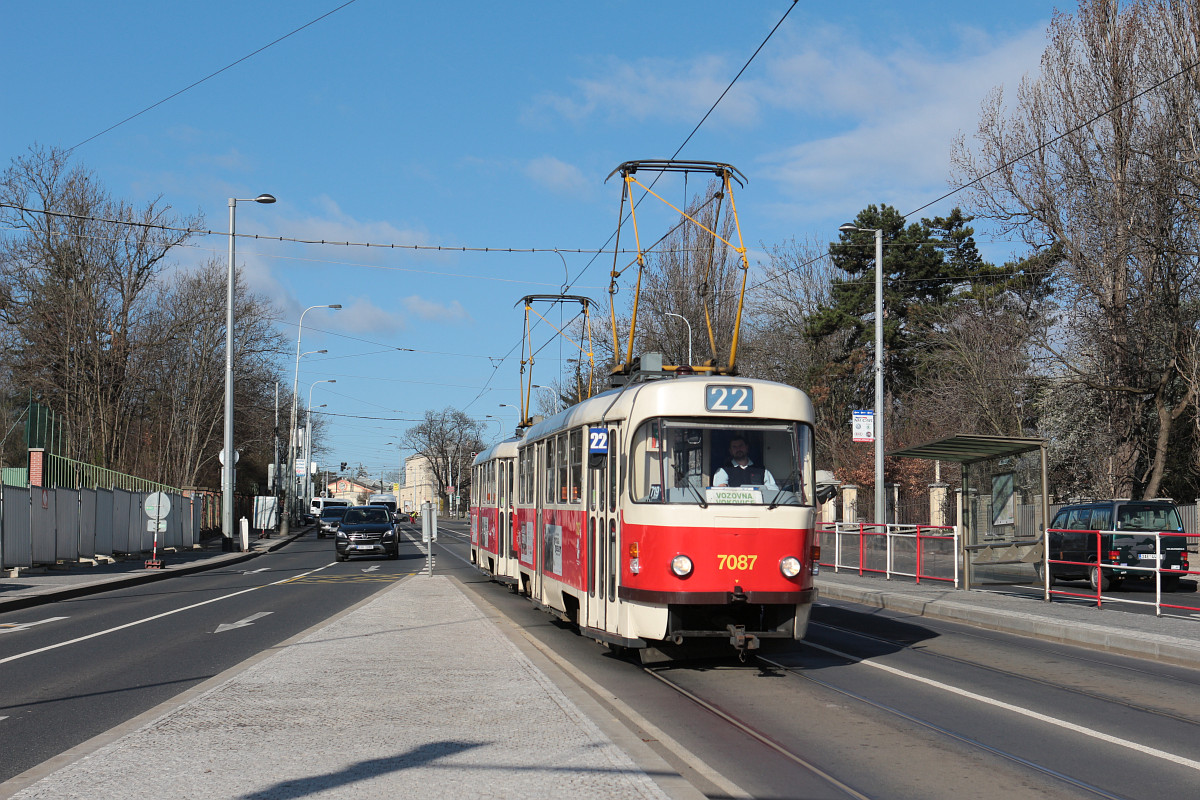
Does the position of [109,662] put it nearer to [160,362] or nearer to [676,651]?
[676,651]

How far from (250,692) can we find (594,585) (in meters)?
4.02

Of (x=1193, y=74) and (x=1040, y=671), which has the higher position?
(x=1193, y=74)

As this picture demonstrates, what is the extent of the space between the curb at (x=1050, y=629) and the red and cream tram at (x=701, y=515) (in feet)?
15.6

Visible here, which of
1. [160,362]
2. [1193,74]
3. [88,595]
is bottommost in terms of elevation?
[88,595]

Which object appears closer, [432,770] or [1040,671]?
[432,770]

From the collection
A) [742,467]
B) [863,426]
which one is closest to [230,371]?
[863,426]

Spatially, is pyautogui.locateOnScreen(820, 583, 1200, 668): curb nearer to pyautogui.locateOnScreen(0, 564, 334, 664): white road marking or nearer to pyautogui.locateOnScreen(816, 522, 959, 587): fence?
pyautogui.locateOnScreen(816, 522, 959, 587): fence

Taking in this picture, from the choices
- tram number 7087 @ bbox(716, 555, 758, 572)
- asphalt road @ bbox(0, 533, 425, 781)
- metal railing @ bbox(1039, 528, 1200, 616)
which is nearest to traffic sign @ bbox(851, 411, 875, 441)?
metal railing @ bbox(1039, 528, 1200, 616)

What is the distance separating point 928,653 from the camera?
12.6 metres

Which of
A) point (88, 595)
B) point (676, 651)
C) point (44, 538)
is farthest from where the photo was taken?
point (44, 538)

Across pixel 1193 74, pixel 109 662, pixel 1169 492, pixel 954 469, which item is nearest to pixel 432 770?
pixel 109 662

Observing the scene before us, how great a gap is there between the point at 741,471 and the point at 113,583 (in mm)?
18247

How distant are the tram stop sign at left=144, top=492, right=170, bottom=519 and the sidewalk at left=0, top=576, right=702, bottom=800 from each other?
18236 mm

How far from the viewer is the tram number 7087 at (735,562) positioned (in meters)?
10.4
